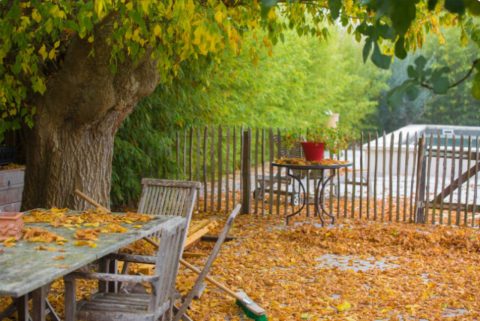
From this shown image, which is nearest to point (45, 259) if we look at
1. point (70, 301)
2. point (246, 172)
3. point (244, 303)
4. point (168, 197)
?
point (70, 301)

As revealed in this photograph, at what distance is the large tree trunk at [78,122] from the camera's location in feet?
19.9

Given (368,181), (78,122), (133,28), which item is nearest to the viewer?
(133,28)

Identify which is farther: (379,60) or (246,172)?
(246,172)

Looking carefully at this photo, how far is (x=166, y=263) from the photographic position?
3.45 m

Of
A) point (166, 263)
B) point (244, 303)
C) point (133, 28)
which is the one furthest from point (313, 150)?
point (166, 263)

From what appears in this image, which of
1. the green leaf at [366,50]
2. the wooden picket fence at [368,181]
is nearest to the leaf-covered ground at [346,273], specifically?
the wooden picket fence at [368,181]

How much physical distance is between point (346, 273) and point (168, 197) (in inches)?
78.9

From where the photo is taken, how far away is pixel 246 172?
1030 cm

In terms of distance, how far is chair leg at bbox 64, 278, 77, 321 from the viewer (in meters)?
3.55

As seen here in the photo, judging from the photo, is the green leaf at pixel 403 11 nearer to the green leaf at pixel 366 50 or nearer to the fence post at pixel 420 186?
the green leaf at pixel 366 50

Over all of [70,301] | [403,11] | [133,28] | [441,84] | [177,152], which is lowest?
[70,301]

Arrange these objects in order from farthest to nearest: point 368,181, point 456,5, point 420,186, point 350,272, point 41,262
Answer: point 368,181, point 420,186, point 350,272, point 41,262, point 456,5

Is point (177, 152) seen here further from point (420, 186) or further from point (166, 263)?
point (166, 263)

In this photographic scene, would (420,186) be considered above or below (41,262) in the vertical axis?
below
